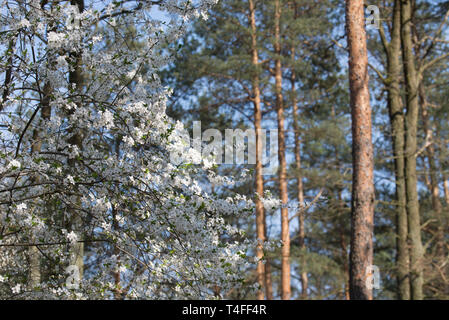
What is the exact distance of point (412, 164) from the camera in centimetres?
1046

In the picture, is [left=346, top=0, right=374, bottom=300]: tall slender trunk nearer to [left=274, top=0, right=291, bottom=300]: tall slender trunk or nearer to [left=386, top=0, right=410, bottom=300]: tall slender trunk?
[left=386, top=0, right=410, bottom=300]: tall slender trunk

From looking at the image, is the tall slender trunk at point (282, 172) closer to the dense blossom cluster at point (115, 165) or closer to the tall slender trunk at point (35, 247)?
the tall slender trunk at point (35, 247)

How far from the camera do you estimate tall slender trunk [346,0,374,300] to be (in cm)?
647

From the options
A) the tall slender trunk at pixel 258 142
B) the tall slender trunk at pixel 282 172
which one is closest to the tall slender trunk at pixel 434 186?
the tall slender trunk at pixel 282 172

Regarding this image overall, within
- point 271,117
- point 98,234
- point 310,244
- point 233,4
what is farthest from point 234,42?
point 98,234

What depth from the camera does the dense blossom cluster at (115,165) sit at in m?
4.45

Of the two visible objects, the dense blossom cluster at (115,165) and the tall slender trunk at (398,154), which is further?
the tall slender trunk at (398,154)

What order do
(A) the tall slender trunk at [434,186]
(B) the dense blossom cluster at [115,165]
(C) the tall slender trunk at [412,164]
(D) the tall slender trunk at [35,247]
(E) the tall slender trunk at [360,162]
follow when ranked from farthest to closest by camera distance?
(A) the tall slender trunk at [434,186]
(C) the tall slender trunk at [412,164]
(E) the tall slender trunk at [360,162]
(D) the tall slender trunk at [35,247]
(B) the dense blossom cluster at [115,165]

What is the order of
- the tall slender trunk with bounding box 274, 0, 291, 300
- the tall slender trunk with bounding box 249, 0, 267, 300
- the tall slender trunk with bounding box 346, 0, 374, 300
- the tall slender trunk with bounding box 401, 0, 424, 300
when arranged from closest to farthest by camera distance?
the tall slender trunk with bounding box 346, 0, 374, 300, the tall slender trunk with bounding box 401, 0, 424, 300, the tall slender trunk with bounding box 249, 0, 267, 300, the tall slender trunk with bounding box 274, 0, 291, 300

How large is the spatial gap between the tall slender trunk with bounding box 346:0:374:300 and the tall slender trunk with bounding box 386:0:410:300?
3.28 meters

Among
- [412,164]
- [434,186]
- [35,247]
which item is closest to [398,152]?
[412,164]

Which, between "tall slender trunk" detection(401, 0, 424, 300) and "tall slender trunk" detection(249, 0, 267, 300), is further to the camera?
"tall slender trunk" detection(249, 0, 267, 300)

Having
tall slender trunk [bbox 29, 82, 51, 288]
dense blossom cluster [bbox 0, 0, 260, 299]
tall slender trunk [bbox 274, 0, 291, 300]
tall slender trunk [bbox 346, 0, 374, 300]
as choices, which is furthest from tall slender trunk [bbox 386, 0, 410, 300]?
tall slender trunk [bbox 29, 82, 51, 288]

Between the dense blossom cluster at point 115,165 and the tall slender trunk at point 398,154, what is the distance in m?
6.19
